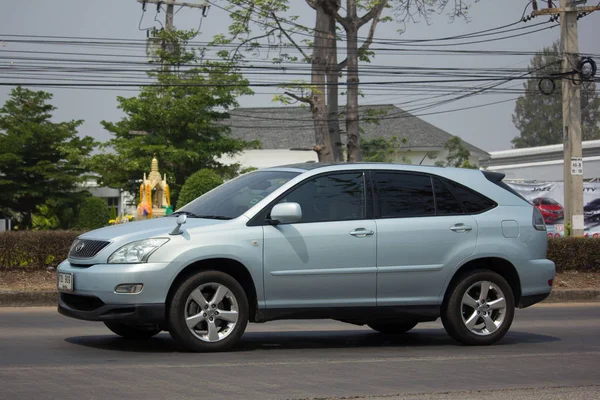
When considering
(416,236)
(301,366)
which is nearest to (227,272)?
(301,366)

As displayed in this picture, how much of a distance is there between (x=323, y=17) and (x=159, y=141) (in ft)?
65.3

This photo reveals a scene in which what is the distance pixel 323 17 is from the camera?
30.2m

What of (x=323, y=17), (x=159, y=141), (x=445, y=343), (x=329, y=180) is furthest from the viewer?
(x=159, y=141)

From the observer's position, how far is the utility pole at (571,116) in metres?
23.2

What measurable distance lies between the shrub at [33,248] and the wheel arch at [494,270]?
26.8 ft

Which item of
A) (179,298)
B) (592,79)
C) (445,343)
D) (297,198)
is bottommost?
(445,343)

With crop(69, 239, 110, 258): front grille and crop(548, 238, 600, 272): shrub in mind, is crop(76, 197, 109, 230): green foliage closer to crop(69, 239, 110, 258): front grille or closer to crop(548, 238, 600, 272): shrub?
crop(548, 238, 600, 272): shrub

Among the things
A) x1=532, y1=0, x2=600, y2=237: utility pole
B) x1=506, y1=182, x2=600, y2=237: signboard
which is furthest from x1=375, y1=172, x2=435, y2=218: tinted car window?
x1=506, y1=182, x2=600, y2=237: signboard

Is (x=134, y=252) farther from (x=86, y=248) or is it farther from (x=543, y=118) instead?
(x=543, y=118)

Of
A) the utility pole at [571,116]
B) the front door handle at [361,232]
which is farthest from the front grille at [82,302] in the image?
the utility pole at [571,116]

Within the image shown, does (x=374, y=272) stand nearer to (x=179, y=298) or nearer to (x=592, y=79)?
(x=179, y=298)

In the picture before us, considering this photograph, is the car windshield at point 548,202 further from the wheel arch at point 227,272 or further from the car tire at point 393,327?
the wheel arch at point 227,272

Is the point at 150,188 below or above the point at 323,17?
below

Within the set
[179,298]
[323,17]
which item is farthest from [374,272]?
[323,17]
